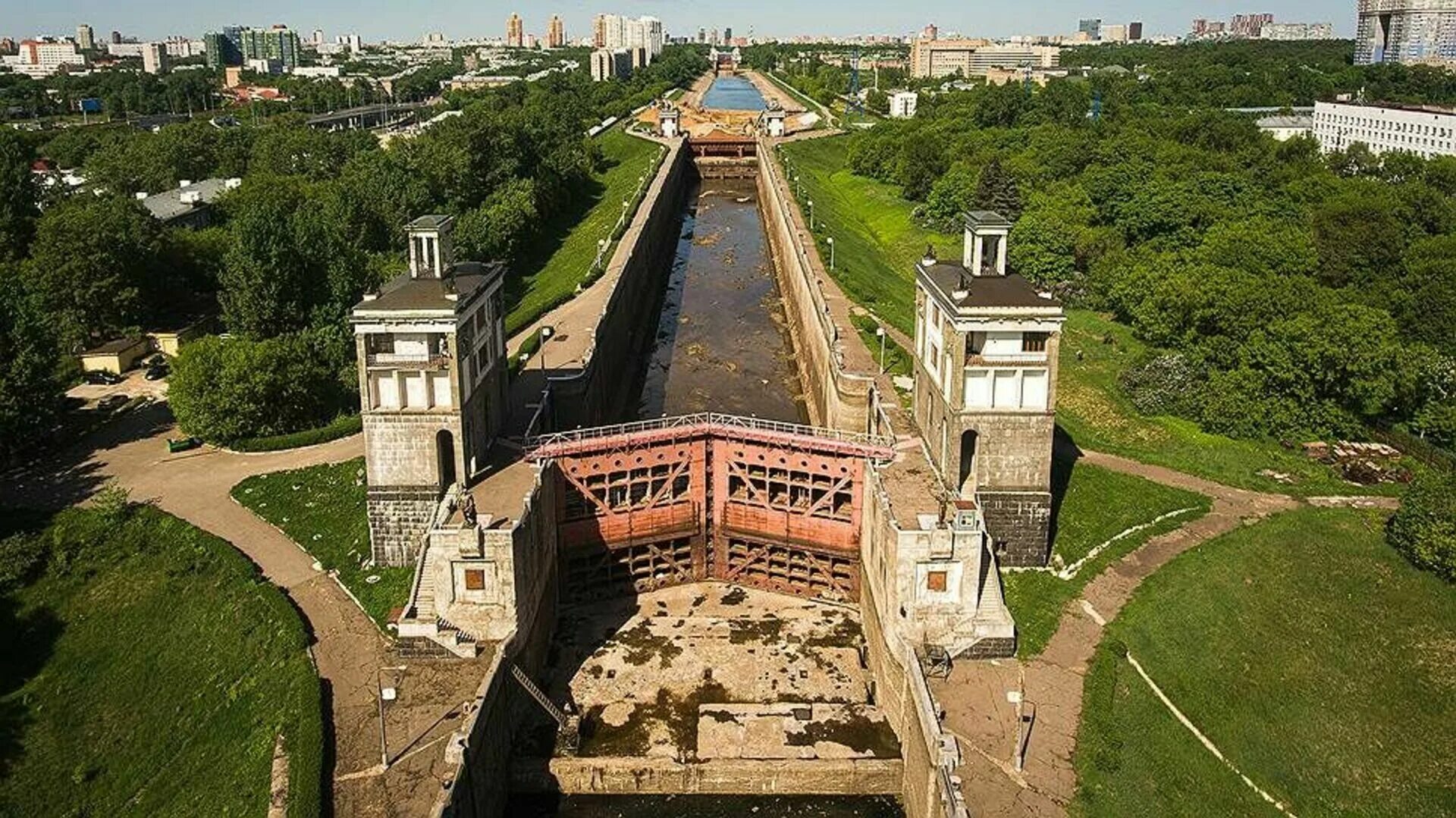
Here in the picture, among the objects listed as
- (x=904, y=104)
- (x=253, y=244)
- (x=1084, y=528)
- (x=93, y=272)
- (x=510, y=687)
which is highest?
(x=904, y=104)

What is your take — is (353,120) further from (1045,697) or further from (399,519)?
(1045,697)

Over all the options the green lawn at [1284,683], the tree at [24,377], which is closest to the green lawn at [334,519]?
the tree at [24,377]

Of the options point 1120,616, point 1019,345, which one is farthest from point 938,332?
point 1120,616

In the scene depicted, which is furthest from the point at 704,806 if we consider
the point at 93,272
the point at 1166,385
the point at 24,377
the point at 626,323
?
the point at 93,272

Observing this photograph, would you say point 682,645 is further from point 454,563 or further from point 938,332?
point 938,332

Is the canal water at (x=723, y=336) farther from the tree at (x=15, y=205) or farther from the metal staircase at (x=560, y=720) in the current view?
the tree at (x=15, y=205)

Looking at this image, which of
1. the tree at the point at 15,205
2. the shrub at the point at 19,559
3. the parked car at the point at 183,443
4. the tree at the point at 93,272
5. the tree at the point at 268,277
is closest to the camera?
the shrub at the point at 19,559
